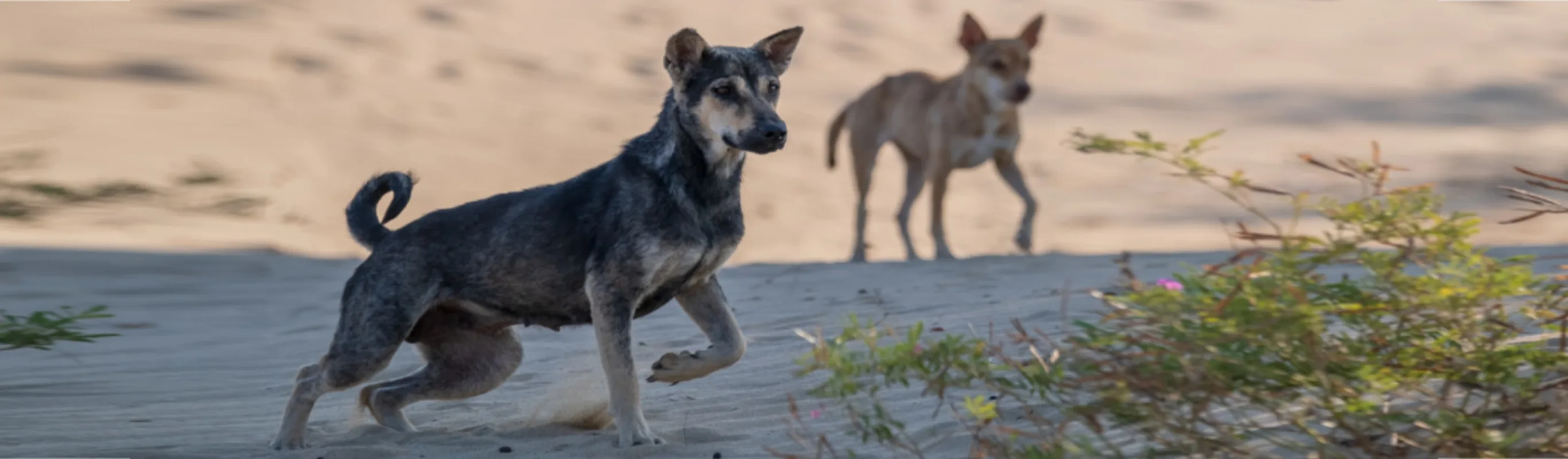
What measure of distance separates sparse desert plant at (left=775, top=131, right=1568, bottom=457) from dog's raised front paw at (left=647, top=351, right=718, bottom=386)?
149 cm

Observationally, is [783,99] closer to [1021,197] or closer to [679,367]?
[1021,197]

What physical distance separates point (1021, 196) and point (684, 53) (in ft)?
24.7

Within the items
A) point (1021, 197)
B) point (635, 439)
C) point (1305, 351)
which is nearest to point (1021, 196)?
point (1021, 197)

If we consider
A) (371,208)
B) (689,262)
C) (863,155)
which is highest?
(863,155)

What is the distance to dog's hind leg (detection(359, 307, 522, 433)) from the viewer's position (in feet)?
19.5

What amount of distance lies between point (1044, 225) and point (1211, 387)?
13133 mm

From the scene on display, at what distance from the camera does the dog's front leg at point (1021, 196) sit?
1237cm

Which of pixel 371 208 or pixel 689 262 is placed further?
pixel 371 208

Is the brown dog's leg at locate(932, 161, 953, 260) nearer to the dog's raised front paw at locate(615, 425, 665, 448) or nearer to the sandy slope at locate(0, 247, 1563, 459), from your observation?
the sandy slope at locate(0, 247, 1563, 459)

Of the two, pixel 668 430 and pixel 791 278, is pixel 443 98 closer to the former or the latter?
pixel 791 278

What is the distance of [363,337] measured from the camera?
18.5ft

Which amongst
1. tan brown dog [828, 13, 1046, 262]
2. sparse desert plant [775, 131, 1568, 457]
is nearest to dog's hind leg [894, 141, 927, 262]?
tan brown dog [828, 13, 1046, 262]

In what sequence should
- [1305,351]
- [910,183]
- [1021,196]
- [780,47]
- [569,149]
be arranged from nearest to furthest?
1. [1305,351]
2. [780,47]
3. [1021,196]
4. [910,183]
5. [569,149]

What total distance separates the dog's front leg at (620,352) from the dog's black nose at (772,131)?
619 millimetres
